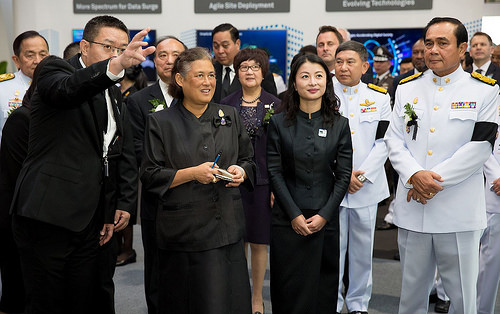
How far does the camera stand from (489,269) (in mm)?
3271

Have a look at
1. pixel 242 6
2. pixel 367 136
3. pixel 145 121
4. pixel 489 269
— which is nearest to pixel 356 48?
pixel 367 136

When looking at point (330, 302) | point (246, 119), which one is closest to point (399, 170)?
point (330, 302)

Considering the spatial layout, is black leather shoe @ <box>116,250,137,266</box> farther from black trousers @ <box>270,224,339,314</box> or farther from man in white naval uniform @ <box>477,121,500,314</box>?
man in white naval uniform @ <box>477,121,500,314</box>

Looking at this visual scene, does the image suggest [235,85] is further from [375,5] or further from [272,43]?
[375,5]

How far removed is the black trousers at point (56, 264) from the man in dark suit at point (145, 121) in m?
0.64

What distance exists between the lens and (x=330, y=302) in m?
3.14

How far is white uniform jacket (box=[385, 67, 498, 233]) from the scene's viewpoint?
8.88 feet

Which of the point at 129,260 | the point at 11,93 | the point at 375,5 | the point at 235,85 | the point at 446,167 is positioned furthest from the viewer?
the point at 375,5

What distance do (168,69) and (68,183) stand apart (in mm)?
1454

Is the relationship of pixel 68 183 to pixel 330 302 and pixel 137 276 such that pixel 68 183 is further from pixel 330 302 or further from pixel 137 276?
pixel 137 276

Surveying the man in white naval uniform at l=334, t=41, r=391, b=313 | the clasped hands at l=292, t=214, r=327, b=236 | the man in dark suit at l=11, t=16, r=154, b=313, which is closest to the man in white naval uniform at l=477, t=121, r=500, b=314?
the man in white naval uniform at l=334, t=41, r=391, b=313

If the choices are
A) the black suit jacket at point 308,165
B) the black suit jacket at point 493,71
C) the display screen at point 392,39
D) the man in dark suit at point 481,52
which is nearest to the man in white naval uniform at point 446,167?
the black suit jacket at point 308,165

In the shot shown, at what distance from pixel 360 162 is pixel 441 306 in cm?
122

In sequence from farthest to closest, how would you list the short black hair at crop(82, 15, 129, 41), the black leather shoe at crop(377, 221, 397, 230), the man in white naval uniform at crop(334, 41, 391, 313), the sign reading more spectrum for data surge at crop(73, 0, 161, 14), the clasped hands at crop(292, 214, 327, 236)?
the sign reading more spectrum for data surge at crop(73, 0, 161, 14) < the black leather shoe at crop(377, 221, 397, 230) < the man in white naval uniform at crop(334, 41, 391, 313) < the clasped hands at crop(292, 214, 327, 236) < the short black hair at crop(82, 15, 129, 41)
